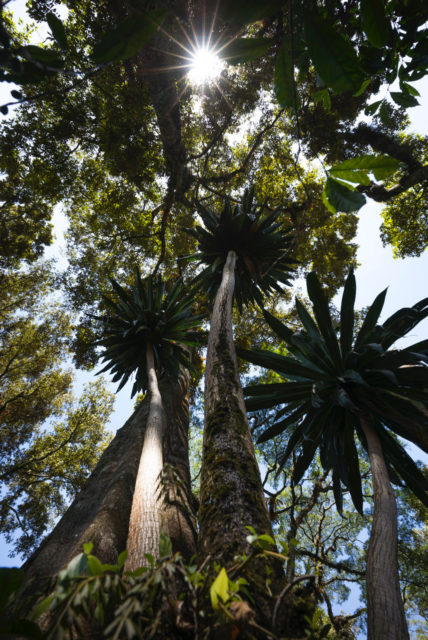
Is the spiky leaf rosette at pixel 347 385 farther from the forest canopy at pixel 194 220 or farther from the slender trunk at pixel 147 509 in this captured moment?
the slender trunk at pixel 147 509

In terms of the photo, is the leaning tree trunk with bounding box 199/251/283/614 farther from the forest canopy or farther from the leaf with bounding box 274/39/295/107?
the leaf with bounding box 274/39/295/107

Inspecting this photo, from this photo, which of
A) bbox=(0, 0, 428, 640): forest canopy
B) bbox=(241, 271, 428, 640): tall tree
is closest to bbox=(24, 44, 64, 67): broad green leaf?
bbox=(0, 0, 428, 640): forest canopy

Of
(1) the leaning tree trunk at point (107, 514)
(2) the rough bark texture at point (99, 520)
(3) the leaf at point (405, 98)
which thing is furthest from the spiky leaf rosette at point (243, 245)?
(3) the leaf at point (405, 98)

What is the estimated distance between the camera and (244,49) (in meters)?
0.83

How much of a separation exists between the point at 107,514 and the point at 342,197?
308 cm

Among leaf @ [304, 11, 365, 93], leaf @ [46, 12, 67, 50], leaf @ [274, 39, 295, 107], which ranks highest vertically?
leaf @ [274, 39, 295, 107]

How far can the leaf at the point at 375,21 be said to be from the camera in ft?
2.72

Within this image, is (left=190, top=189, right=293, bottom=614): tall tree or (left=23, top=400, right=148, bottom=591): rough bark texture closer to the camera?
(left=190, top=189, right=293, bottom=614): tall tree

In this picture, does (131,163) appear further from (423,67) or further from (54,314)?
(54,314)

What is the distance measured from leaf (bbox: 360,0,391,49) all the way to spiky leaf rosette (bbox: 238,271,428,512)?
215 centimetres

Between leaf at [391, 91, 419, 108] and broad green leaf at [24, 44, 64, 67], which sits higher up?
leaf at [391, 91, 419, 108]

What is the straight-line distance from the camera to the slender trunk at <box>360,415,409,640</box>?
1.09m

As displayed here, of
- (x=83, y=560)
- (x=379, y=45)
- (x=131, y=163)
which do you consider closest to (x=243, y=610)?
(x=83, y=560)

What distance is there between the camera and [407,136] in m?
8.27
